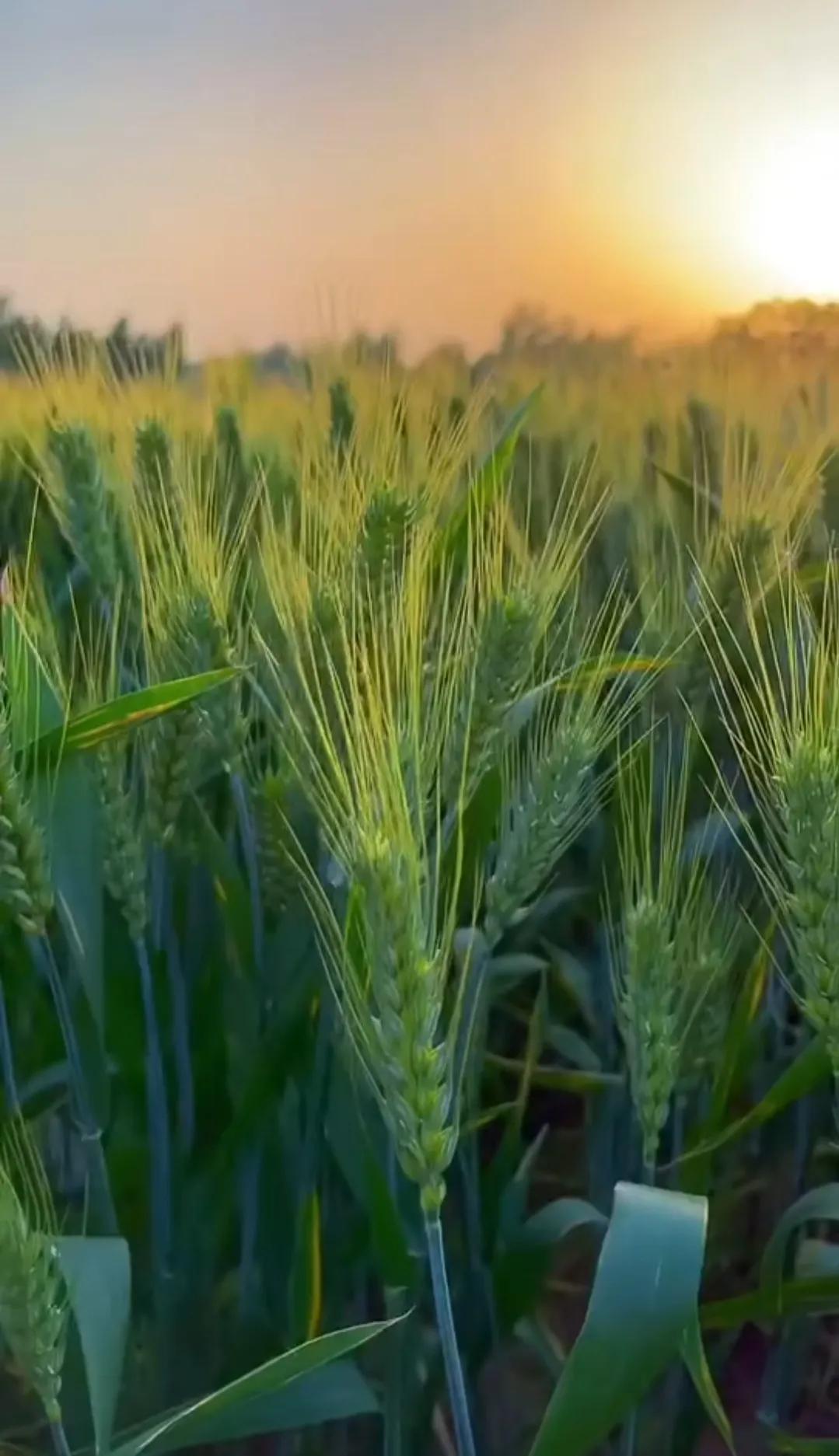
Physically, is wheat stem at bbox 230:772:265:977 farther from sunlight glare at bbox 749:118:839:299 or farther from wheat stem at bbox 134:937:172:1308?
sunlight glare at bbox 749:118:839:299

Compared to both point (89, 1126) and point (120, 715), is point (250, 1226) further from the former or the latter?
point (120, 715)

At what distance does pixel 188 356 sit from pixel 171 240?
0.13 metres

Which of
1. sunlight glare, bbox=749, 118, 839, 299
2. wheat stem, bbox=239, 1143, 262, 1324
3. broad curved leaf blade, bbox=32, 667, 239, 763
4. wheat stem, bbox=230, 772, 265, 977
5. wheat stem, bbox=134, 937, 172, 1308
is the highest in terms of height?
sunlight glare, bbox=749, 118, 839, 299

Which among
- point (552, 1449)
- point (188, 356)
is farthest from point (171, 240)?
point (552, 1449)

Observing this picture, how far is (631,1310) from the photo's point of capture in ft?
Answer: 1.01

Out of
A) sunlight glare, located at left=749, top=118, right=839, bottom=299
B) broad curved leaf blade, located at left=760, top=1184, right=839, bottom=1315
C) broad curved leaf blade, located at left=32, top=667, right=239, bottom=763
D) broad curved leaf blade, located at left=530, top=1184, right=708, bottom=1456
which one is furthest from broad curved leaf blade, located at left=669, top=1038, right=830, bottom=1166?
sunlight glare, located at left=749, top=118, right=839, bottom=299

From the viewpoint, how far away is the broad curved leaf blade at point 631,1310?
0.31 m

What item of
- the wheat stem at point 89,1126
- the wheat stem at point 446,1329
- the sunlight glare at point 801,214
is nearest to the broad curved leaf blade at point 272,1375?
the wheat stem at point 446,1329

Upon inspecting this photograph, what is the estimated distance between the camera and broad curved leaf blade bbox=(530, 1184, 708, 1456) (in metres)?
0.31

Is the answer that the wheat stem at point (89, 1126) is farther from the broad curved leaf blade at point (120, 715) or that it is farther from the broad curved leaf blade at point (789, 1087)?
the broad curved leaf blade at point (789, 1087)

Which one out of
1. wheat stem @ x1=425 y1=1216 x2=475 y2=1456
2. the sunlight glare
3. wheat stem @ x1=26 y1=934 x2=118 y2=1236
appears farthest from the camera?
the sunlight glare

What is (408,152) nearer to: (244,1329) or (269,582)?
(269,582)

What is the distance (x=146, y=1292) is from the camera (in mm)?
502

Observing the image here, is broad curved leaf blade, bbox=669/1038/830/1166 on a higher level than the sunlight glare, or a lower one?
lower
